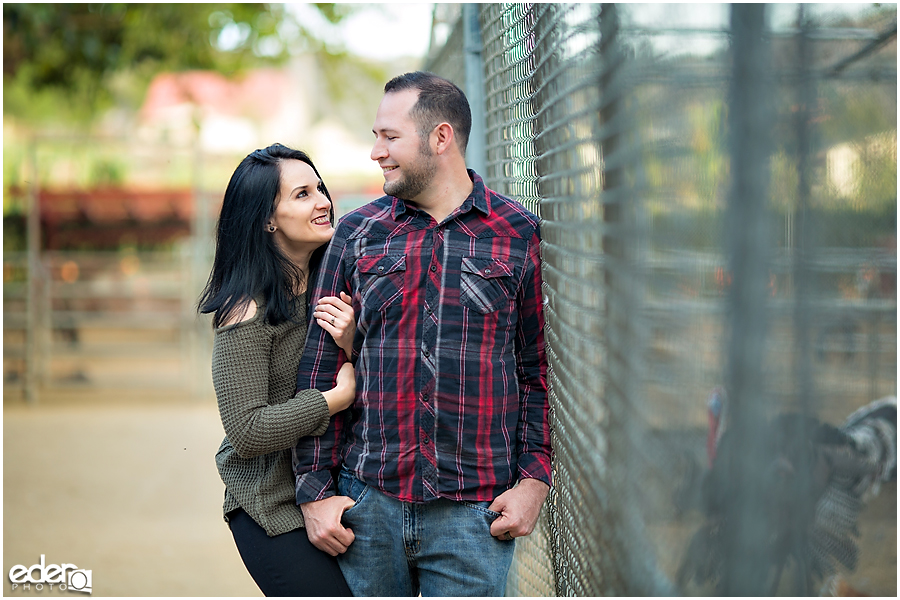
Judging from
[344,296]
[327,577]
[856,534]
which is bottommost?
[327,577]

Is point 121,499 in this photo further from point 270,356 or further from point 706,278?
point 706,278

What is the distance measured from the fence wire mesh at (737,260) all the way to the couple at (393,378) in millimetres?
782

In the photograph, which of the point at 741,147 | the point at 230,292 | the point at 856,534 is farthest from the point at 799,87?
the point at 230,292

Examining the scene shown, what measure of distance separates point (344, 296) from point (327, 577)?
71 centimetres

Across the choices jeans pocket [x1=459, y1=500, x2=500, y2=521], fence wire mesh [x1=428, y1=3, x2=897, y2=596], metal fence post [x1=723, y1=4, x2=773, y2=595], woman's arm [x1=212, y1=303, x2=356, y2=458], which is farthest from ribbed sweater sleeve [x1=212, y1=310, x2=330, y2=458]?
metal fence post [x1=723, y1=4, x2=773, y2=595]

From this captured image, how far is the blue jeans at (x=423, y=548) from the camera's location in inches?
85.7

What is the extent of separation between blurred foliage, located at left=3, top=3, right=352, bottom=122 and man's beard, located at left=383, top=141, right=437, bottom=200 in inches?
242

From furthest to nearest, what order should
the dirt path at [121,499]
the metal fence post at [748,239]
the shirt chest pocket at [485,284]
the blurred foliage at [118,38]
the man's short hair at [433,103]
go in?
the blurred foliage at [118,38] → the dirt path at [121,499] → the man's short hair at [433,103] → the shirt chest pocket at [485,284] → the metal fence post at [748,239]

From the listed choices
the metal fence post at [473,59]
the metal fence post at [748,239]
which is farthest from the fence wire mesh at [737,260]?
the metal fence post at [473,59]

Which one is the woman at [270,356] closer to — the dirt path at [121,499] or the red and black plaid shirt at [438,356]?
the red and black plaid shirt at [438,356]

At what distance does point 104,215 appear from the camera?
490 inches

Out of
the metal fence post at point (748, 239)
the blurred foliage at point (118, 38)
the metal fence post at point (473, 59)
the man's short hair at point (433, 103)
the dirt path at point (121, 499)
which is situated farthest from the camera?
the blurred foliage at point (118, 38)

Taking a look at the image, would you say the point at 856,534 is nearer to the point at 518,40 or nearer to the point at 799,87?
the point at 799,87

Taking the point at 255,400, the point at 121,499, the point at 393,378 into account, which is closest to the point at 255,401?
the point at 255,400
